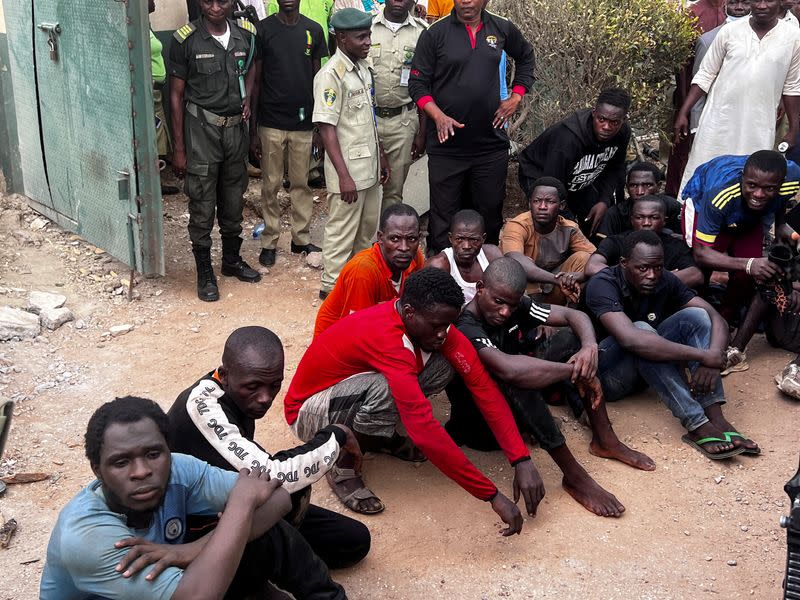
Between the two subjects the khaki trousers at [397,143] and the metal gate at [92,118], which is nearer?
the metal gate at [92,118]

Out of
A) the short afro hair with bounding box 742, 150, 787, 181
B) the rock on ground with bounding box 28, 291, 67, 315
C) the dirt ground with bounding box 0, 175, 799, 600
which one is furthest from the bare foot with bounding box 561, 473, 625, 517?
the rock on ground with bounding box 28, 291, 67, 315

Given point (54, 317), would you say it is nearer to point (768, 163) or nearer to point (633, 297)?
point (633, 297)

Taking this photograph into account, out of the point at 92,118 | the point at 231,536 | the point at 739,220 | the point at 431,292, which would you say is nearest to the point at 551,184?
the point at 739,220

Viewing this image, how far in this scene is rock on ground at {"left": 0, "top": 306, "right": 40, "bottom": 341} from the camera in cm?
486

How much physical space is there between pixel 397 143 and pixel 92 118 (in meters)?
2.01

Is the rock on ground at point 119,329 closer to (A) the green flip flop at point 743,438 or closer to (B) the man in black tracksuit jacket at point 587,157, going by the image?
(B) the man in black tracksuit jacket at point 587,157

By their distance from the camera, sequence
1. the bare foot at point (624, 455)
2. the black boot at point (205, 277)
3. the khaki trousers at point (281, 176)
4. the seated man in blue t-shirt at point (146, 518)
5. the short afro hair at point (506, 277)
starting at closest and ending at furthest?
the seated man in blue t-shirt at point (146, 518)
the short afro hair at point (506, 277)
the bare foot at point (624, 455)
the black boot at point (205, 277)
the khaki trousers at point (281, 176)

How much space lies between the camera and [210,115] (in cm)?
544

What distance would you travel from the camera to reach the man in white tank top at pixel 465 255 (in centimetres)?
441

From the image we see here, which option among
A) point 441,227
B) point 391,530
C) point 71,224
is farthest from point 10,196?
point 391,530

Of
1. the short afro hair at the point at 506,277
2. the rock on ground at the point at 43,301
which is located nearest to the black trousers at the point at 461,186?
the short afro hair at the point at 506,277

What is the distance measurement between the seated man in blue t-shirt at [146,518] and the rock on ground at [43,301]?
3.13m

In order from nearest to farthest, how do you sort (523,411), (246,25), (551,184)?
1. (523,411)
2. (551,184)
3. (246,25)

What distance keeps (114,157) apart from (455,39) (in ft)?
7.46
